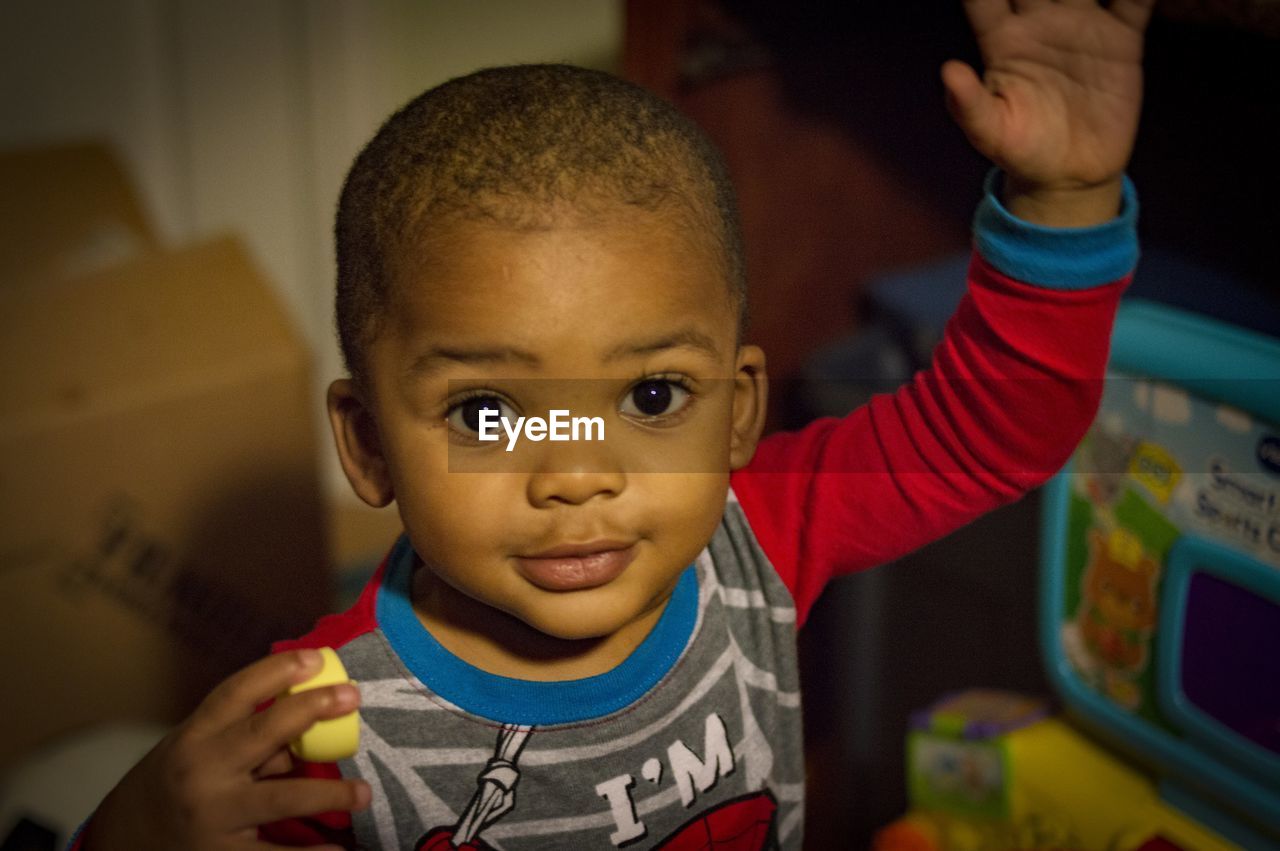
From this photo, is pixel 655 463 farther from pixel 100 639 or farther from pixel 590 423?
pixel 100 639

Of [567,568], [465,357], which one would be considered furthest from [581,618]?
[465,357]

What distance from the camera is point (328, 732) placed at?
560mm

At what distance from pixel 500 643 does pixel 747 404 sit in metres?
0.18

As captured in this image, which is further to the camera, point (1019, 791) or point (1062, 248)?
point (1019, 791)

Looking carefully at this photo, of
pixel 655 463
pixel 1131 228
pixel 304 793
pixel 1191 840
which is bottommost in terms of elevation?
pixel 1191 840

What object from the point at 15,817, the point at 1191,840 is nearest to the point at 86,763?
the point at 15,817

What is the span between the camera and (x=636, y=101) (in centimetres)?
63

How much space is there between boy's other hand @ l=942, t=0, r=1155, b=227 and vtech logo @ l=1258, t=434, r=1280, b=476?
0.63 ft

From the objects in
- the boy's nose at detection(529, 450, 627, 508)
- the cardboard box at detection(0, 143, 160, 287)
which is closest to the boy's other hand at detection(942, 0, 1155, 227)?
the boy's nose at detection(529, 450, 627, 508)

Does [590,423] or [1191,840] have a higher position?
[590,423]

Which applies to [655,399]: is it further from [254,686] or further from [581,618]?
[254,686]

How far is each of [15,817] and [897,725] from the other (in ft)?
2.53

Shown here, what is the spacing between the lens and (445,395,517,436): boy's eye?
23.2 inches

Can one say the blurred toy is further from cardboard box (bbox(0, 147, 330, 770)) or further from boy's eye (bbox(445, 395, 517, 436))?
cardboard box (bbox(0, 147, 330, 770))
